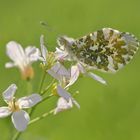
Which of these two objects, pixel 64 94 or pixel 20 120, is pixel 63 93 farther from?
pixel 20 120

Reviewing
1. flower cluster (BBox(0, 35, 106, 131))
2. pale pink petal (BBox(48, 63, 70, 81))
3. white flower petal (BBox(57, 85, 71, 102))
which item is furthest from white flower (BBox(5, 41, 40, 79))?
white flower petal (BBox(57, 85, 71, 102))

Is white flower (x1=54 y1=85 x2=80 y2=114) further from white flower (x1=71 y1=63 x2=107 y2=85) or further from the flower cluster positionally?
white flower (x1=71 y1=63 x2=107 y2=85)

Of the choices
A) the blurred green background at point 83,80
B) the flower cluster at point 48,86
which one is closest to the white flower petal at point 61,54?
the flower cluster at point 48,86

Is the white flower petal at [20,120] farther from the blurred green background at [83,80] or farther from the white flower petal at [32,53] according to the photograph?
the blurred green background at [83,80]

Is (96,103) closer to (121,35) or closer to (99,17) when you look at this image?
(121,35)

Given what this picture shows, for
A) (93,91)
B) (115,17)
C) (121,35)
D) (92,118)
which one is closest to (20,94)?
(92,118)
